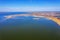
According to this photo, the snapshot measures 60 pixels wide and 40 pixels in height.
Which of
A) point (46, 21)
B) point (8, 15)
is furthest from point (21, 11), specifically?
point (46, 21)

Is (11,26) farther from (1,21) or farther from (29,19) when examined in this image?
(29,19)

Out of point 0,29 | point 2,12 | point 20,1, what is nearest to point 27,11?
point 20,1

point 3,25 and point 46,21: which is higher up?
point 46,21

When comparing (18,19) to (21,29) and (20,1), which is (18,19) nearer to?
(21,29)

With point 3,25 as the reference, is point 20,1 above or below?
above

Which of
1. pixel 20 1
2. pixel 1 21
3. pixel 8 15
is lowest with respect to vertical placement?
pixel 1 21
